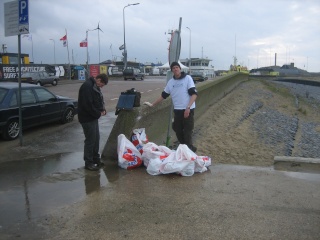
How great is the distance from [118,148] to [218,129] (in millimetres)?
7280

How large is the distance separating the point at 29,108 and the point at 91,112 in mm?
4131

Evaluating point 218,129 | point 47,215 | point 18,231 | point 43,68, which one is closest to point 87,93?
point 47,215

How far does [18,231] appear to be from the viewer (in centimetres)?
394

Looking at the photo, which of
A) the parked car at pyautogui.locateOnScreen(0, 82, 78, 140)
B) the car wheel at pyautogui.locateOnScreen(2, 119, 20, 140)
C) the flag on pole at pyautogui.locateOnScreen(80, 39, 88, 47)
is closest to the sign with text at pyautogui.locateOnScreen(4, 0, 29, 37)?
the parked car at pyautogui.locateOnScreen(0, 82, 78, 140)

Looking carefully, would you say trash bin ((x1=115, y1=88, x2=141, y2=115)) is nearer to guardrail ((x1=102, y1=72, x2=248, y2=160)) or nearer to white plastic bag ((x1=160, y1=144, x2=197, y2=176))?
guardrail ((x1=102, y1=72, x2=248, y2=160))

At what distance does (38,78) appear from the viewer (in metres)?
32.1

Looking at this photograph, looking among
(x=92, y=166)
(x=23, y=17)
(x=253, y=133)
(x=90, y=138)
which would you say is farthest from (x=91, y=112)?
(x=253, y=133)

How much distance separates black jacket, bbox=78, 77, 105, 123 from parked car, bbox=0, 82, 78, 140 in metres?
3.41

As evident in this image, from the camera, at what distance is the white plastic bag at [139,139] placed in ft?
22.1

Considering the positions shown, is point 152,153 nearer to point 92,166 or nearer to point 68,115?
point 92,166

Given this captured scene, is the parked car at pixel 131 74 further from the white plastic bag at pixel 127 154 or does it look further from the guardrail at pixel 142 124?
the white plastic bag at pixel 127 154

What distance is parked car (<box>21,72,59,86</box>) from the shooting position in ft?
99.8

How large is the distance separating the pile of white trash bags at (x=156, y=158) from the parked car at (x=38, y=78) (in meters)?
26.0

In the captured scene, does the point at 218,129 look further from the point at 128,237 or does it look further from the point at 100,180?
the point at 128,237
